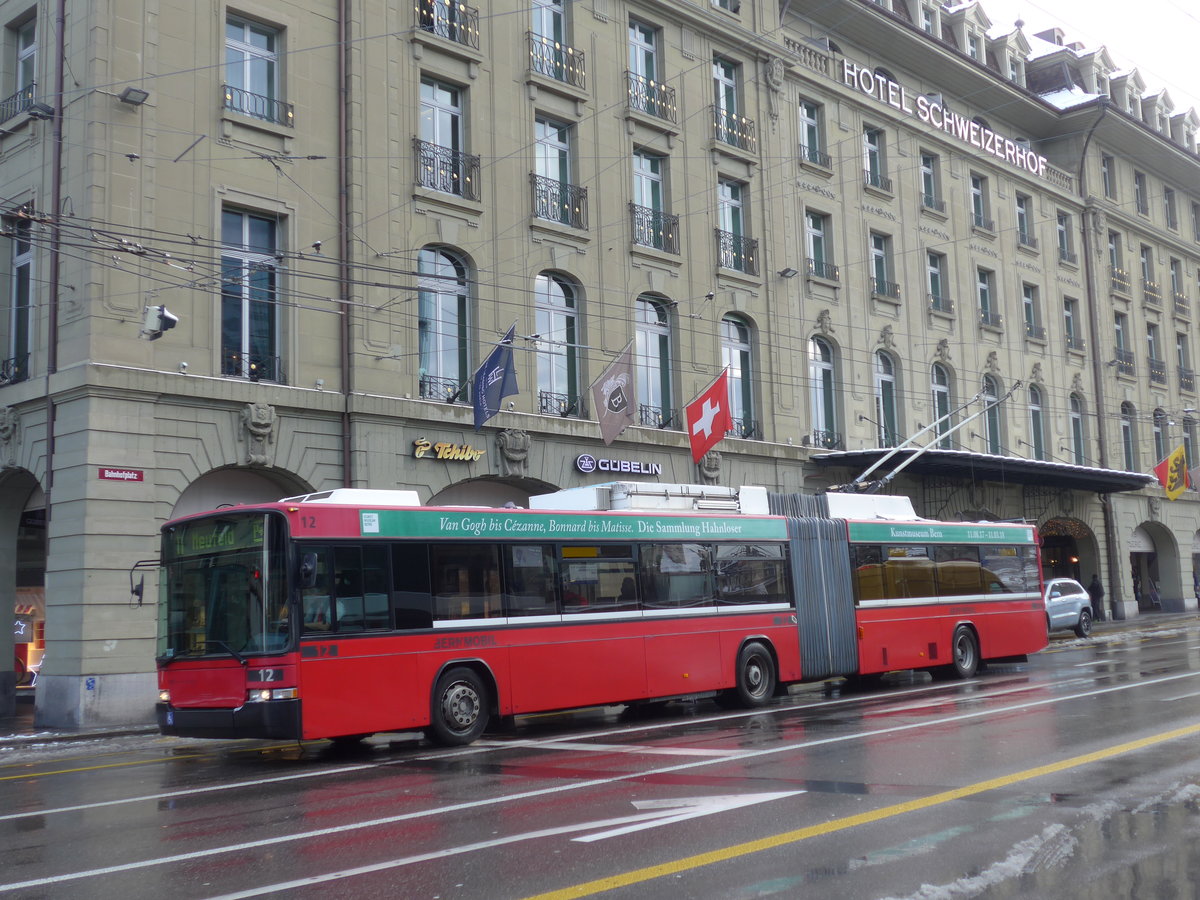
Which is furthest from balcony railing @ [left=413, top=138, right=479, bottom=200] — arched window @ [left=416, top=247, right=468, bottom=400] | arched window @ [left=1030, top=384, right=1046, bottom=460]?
arched window @ [left=1030, top=384, right=1046, bottom=460]

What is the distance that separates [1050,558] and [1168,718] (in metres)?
34.4

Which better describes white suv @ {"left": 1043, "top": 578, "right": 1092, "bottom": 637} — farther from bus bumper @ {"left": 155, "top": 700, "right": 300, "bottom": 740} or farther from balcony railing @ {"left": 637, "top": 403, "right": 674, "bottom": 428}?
bus bumper @ {"left": 155, "top": 700, "right": 300, "bottom": 740}

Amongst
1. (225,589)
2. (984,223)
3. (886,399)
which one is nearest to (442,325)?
(225,589)

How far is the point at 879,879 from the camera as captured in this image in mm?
6742

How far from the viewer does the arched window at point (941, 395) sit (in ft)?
122

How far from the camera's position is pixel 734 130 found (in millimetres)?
31297

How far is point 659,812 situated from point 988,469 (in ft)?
95.5

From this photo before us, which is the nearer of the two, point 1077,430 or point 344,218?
point 344,218

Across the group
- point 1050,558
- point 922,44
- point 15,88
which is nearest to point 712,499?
point 15,88

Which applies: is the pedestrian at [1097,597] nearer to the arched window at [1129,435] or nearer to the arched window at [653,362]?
the arched window at [1129,435]

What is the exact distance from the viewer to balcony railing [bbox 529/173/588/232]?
26.3 metres

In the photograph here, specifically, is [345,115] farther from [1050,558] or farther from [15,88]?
[1050,558]

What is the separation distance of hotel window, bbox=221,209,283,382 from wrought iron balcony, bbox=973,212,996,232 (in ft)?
85.8

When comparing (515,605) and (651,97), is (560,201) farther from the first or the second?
(515,605)
